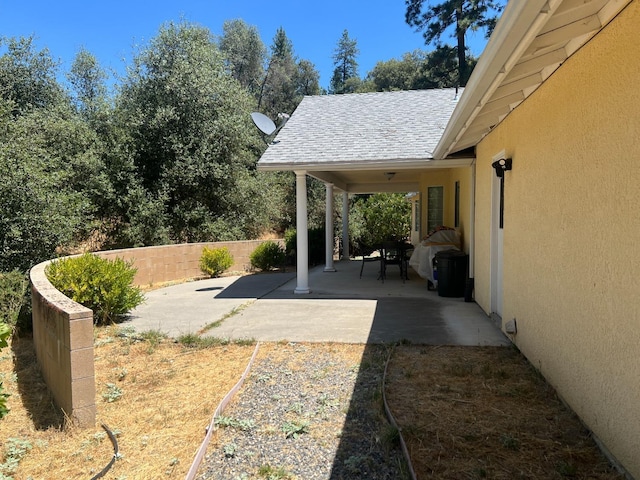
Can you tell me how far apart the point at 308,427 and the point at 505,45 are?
297 cm

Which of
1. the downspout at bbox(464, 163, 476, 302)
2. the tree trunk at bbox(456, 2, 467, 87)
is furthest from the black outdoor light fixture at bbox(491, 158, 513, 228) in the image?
the tree trunk at bbox(456, 2, 467, 87)

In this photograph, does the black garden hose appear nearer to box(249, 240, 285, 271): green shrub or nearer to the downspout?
the downspout

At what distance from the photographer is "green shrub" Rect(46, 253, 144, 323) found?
6.57 meters

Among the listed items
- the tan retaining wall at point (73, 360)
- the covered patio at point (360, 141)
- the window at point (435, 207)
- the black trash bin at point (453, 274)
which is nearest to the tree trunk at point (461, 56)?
the window at point (435, 207)

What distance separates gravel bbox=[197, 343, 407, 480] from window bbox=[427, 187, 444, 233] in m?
9.00

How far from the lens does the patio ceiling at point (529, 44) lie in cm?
261

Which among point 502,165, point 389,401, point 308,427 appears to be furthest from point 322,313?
point 308,427

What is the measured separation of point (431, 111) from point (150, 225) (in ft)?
27.8

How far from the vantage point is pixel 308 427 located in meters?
3.47

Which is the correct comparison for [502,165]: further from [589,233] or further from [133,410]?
[133,410]

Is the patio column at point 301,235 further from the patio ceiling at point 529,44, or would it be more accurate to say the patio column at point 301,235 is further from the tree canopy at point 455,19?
the tree canopy at point 455,19

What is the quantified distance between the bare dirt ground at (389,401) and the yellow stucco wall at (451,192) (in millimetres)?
4468

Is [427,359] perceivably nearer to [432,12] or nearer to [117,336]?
[117,336]

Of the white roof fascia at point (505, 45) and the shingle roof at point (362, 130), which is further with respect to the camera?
the shingle roof at point (362, 130)
